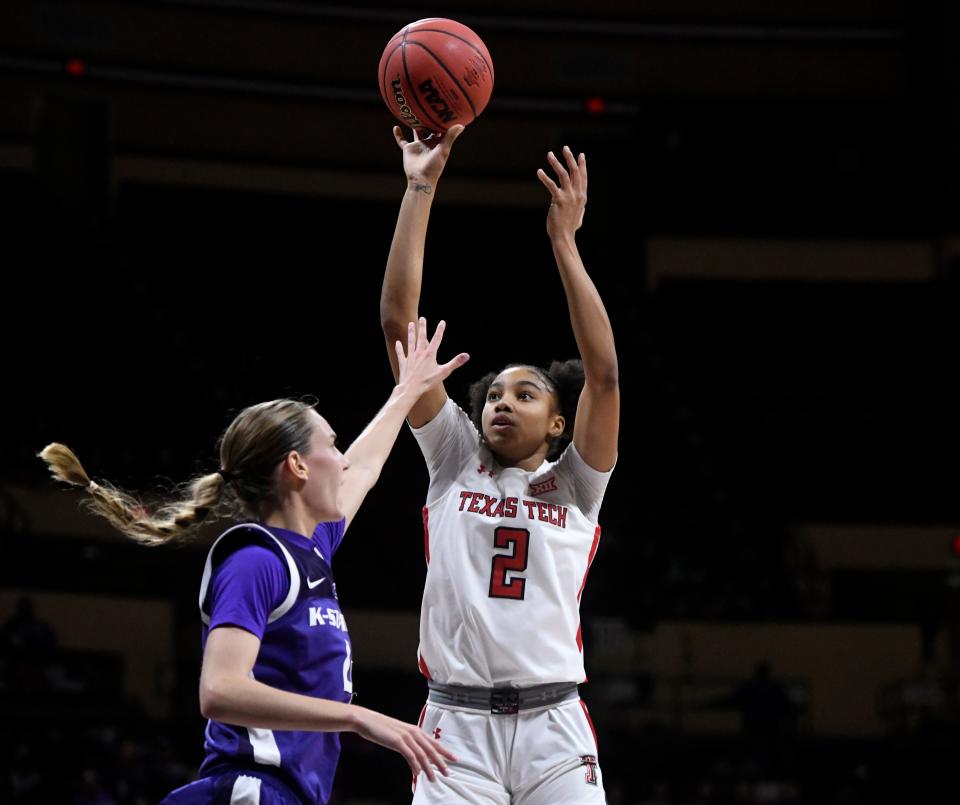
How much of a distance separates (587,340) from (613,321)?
13848mm

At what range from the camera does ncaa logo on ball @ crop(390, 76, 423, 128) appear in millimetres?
5227

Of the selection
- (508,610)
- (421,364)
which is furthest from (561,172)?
(508,610)

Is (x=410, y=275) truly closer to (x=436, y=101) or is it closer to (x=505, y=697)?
(x=436, y=101)

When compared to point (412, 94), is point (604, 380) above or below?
below

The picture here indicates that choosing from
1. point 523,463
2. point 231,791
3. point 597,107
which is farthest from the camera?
point 597,107

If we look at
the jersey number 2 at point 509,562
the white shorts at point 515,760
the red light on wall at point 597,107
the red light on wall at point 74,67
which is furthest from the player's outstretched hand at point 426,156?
the red light on wall at point 597,107

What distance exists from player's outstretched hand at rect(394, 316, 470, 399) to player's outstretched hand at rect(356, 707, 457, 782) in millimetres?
1392

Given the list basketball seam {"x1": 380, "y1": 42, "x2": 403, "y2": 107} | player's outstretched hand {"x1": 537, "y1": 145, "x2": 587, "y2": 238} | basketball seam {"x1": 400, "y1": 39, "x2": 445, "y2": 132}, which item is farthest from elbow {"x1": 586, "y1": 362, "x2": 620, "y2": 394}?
basketball seam {"x1": 380, "y1": 42, "x2": 403, "y2": 107}

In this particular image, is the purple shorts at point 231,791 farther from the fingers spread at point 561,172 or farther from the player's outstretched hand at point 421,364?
the fingers spread at point 561,172

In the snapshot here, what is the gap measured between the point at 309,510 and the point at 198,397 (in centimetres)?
1355

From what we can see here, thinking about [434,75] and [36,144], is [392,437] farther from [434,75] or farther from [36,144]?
[36,144]

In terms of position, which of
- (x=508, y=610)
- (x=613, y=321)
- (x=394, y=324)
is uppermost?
(x=613, y=321)

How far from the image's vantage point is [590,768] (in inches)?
175

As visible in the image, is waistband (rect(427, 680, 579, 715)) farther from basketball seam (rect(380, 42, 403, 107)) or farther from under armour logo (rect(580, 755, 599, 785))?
basketball seam (rect(380, 42, 403, 107))
